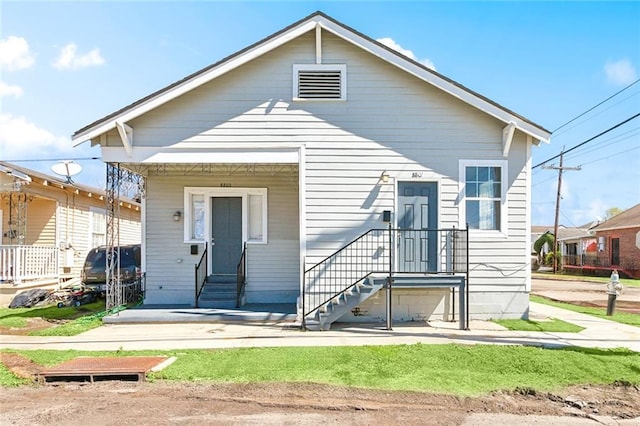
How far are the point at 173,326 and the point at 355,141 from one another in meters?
5.59

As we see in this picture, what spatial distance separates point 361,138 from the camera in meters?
10.4

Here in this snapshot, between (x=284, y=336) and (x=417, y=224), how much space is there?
3921mm

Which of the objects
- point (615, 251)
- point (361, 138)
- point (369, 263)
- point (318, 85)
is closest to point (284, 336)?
point (369, 263)

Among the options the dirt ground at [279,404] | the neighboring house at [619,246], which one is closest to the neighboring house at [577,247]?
the neighboring house at [619,246]

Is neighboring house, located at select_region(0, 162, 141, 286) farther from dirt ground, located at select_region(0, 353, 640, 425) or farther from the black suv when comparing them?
dirt ground, located at select_region(0, 353, 640, 425)

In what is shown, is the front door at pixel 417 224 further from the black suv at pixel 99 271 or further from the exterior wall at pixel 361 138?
the black suv at pixel 99 271

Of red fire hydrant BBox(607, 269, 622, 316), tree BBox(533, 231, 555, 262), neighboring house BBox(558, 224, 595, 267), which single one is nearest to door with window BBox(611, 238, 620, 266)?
neighboring house BBox(558, 224, 595, 267)

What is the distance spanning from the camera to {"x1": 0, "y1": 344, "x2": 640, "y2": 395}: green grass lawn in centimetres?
589

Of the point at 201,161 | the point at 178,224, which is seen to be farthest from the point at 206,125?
the point at 178,224

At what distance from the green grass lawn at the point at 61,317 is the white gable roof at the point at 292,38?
12.8 ft

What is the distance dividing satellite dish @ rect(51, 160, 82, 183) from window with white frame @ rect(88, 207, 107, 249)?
270 centimetres

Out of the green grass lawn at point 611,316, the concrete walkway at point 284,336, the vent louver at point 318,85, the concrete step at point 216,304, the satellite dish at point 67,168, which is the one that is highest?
the vent louver at point 318,85

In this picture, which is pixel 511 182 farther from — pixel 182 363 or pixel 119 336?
pixel 119 336

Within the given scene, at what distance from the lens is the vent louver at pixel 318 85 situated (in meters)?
10.4
